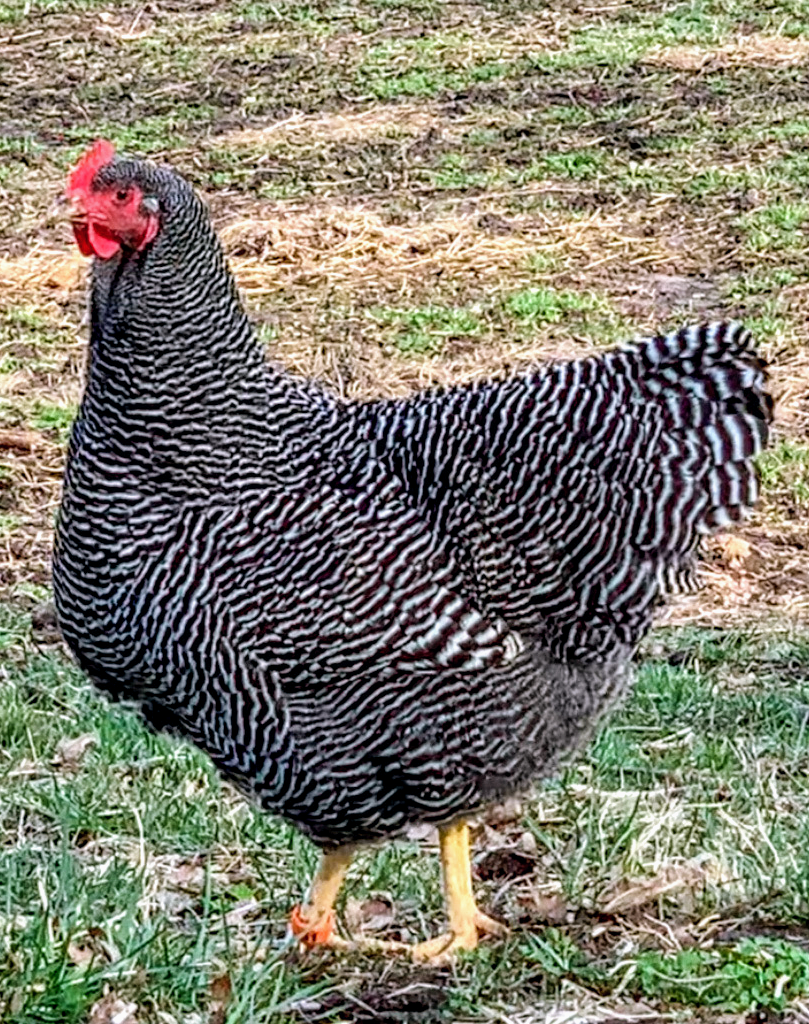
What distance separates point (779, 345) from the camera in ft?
34.7

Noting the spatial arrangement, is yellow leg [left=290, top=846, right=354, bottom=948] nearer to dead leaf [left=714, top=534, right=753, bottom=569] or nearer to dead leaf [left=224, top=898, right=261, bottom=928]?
dead leaf [left=224, top=898, right=261, bottom=928]

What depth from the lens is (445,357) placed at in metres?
10.6

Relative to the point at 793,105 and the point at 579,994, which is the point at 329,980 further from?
the point at 793,105

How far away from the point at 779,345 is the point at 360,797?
22.9 ft

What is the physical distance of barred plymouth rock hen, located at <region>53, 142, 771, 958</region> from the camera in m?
4.05

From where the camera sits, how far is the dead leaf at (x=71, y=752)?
218 inches

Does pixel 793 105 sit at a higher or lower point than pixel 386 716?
lower

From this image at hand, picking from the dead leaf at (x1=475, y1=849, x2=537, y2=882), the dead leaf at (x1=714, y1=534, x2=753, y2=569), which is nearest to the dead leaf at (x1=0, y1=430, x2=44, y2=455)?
the dead leaf at (x1=714, y1=534, x2=753, y2=569)

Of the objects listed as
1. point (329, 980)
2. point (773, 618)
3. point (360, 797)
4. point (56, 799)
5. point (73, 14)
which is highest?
point (360, 797)

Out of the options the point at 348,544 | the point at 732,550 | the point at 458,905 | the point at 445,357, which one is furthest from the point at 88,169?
the point at 445,357

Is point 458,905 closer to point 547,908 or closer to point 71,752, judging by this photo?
point 547,908

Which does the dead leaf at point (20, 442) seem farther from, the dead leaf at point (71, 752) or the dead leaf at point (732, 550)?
the dead leaf at point (71, 752)

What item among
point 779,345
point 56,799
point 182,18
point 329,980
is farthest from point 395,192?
point 329,980

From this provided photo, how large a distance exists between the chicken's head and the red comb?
0.01 m
